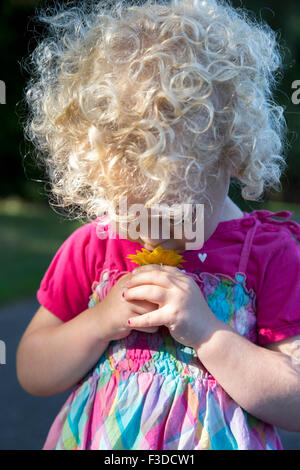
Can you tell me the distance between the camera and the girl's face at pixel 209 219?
1.45m

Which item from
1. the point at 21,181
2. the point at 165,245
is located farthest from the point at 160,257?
the point at 21,181

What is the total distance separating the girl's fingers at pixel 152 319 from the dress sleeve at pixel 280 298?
30 centimetres

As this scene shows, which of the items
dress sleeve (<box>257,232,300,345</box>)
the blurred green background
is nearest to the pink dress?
dress sleeve (<box>257,232,300,345</box>)

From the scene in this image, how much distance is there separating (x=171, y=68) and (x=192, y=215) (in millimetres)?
340

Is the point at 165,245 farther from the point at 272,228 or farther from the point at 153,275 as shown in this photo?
the point at 272,228

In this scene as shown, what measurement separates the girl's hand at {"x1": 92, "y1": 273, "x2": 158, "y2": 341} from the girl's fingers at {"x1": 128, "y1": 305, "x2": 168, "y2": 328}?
3 centimetres

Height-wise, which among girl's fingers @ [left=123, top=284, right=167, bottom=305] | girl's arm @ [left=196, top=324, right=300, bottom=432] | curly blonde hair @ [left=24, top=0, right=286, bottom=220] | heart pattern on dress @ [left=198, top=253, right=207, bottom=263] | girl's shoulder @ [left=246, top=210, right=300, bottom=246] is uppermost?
curly blonde hair @ [left=24, top=0, right=286, bottom=220]

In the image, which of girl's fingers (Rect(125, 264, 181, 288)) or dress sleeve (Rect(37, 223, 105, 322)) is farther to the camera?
dress sleeve (Rect(37, 223, 105, 322))

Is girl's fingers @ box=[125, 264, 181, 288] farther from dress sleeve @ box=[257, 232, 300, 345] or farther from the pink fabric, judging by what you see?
dress sleeve @ box=[257, 232, 300, 345]

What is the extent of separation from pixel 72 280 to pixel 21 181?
1000 cm

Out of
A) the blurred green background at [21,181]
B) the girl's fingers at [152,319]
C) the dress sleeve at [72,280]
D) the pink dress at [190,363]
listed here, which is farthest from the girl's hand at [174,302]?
the blurred green background at [21,181]

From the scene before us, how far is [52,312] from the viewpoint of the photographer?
1730mm

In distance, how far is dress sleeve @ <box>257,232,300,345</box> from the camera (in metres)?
1.53

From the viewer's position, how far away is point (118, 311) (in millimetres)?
1510
